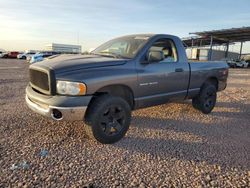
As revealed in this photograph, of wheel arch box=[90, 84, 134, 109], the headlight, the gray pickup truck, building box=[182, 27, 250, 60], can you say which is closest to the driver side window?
the gray pickup truck

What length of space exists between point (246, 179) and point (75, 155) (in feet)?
7.96

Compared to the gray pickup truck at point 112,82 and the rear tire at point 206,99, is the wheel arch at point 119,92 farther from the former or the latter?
the rear tire at point 206,99

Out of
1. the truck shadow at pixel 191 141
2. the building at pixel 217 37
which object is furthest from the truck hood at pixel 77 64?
the building at pixel 217 37

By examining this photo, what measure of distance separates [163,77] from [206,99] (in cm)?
200

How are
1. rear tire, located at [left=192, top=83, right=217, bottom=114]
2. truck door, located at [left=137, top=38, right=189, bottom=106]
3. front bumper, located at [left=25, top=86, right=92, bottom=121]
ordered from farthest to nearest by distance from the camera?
rear tire, located at [left=192, top=83, right=217, bottom=114], truck door, located at [left=137, top=38, right=189, bottom=106], front bumper, located at [left=25, top=86, right=92, bottom=121]

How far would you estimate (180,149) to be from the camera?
4121mm

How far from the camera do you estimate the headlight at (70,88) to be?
12.2 ft

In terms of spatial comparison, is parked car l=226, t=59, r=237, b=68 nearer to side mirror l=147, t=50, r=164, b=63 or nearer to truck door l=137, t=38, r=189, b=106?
truck door l=137, t=38, r=189, b=106

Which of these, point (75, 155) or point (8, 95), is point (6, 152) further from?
point (8, 95)

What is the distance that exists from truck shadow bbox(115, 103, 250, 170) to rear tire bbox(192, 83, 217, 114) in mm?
702

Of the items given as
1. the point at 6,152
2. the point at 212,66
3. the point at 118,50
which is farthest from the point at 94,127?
the point at 212,66

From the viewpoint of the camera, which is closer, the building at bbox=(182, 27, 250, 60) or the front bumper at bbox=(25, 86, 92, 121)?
the front bumper at bbox=(25, 86, 92, 121)

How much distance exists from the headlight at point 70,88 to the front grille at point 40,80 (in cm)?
21

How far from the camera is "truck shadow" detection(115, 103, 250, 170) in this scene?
3895 mm
